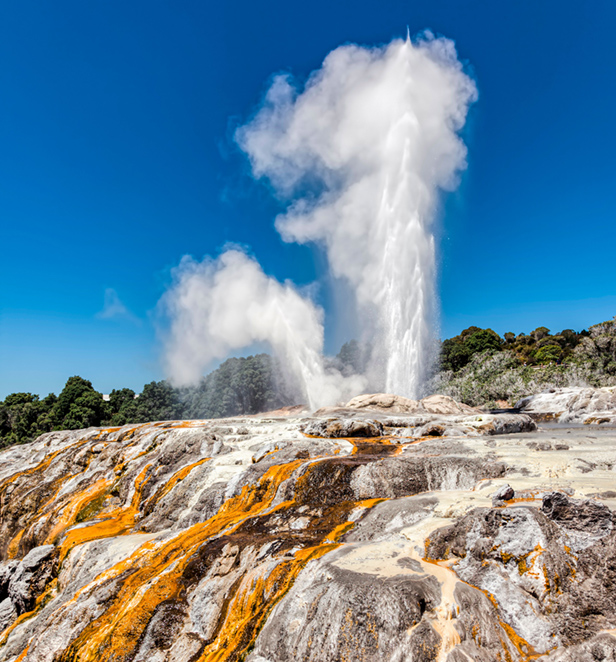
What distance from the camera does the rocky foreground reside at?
638cm

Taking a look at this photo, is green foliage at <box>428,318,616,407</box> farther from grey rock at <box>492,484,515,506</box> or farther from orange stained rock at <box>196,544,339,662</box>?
orange stained rock at <box>196,544,339,662</box>

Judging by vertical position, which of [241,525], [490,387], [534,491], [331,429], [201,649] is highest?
[490,387]

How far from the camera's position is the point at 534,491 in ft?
A: 33.7

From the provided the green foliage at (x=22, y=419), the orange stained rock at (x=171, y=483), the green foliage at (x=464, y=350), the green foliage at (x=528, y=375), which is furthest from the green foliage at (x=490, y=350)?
the green foliage at (x=22, y=419)

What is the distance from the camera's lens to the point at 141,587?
9.98 metres

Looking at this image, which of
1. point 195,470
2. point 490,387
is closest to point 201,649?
point 195,470

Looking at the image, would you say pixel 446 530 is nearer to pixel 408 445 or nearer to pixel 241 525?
pixel 241 525

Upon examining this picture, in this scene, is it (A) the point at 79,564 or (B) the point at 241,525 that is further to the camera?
(A) the point at 79,564

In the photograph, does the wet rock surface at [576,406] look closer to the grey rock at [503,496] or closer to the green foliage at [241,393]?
the grey rock at [503,496]

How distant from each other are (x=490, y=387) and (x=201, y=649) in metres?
52.0

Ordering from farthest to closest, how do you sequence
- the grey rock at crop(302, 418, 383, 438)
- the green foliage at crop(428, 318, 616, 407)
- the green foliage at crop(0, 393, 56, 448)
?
the green foliage at crop(0, 393, 56, 448), the green foliage at crop(428, 318, 616, 407), the grey rock at crop(302, 418, 383, 438)

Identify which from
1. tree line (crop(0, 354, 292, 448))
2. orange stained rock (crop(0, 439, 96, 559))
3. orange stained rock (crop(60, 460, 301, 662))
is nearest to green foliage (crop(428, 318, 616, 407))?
tree line (crop(0, 354, 292, 448))

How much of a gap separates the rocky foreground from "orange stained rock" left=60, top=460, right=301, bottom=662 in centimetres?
5

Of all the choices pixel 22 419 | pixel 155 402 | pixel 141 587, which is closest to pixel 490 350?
pixel 155 402
